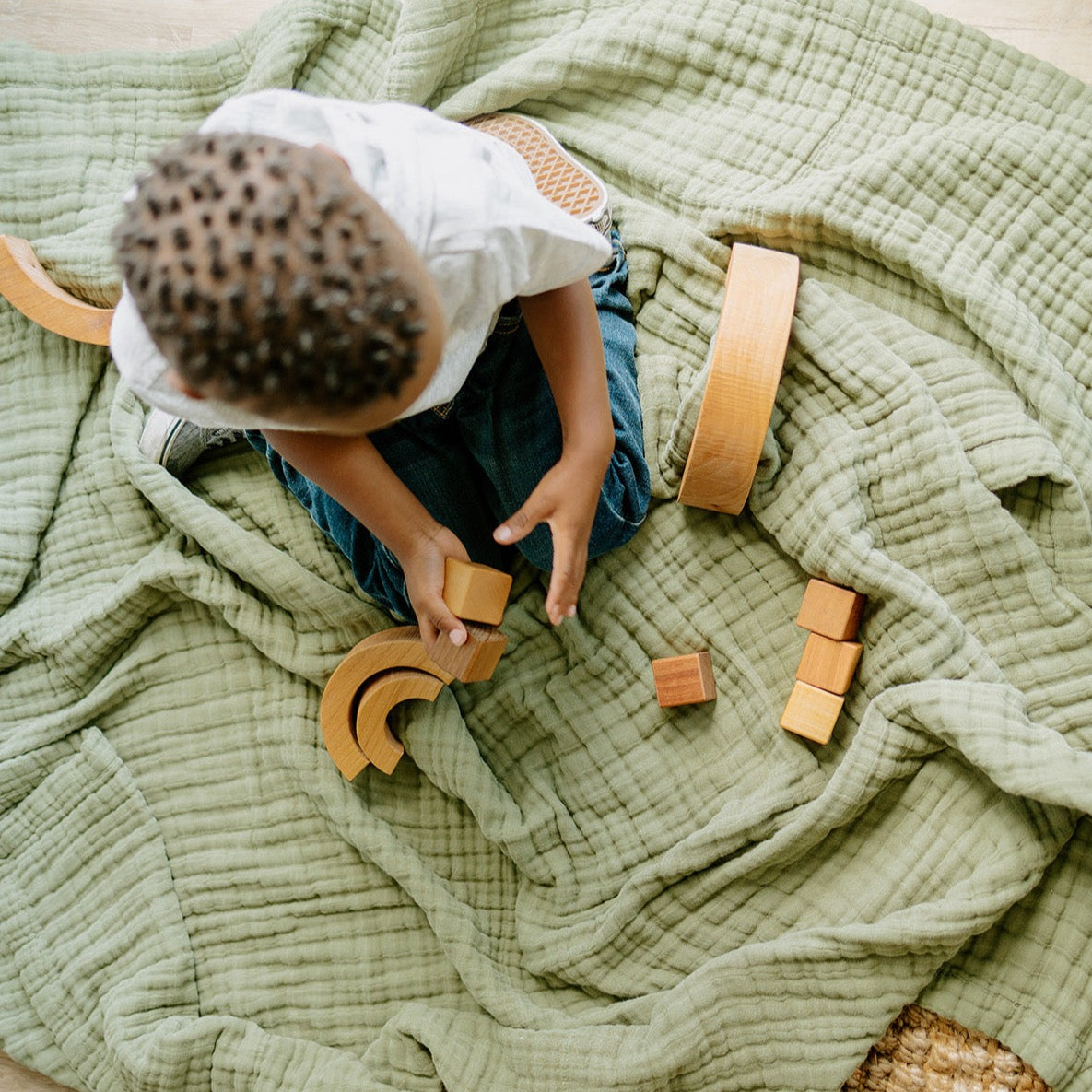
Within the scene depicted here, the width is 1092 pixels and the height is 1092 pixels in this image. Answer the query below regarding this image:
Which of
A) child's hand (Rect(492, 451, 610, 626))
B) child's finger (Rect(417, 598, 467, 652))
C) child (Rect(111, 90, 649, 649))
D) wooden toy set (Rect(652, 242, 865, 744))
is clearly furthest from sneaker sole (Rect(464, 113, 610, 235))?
child's finger (Rect(417, 598, 467, 652))

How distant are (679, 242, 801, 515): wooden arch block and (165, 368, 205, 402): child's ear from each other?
408 mm

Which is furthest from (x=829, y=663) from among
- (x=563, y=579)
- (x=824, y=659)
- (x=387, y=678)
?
(x=387, y=678)

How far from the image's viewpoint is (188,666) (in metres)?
0.99

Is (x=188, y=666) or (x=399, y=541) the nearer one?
(x=399, y=541)

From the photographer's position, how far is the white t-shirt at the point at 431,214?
0.60 metres

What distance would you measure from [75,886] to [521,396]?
640 millimetres

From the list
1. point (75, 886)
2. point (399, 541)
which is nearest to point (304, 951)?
point (75, 886)

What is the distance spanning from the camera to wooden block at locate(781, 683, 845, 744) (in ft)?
2.76

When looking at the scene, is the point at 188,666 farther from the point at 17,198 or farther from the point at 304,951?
the point at 17,198

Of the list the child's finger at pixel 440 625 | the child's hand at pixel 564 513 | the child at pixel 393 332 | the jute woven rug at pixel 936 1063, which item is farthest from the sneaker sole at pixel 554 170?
the jute woven rug at pixel 936 1063

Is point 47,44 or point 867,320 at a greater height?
point 867,320

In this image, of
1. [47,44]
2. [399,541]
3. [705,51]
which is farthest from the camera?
[47,44]

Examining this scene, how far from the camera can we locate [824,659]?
0.85 m

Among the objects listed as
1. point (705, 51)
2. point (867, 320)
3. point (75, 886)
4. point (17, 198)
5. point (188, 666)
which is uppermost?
point (705, 51)
